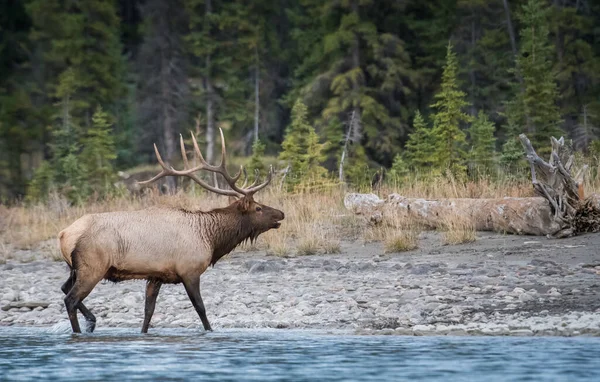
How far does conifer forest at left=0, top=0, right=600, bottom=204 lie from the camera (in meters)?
33.7

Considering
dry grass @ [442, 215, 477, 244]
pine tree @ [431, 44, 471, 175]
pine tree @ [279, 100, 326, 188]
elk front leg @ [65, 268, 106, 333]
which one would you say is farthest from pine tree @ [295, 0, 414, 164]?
elk front leg @ [65, 268, 106, 333]

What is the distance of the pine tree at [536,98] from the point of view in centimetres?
2461

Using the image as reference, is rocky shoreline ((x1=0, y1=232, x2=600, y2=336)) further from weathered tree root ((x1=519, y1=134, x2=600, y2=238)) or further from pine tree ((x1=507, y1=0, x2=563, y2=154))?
pine tree ((x1=507, y1=0, x2=563, y2=154))

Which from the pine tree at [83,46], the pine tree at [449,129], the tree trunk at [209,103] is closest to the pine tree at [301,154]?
the pine tree at [449,129]

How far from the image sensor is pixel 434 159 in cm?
2542

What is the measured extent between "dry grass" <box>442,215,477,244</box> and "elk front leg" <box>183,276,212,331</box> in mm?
5301

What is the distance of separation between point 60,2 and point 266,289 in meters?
34.4

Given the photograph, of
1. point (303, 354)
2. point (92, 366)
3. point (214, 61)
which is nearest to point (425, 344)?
point (303, 354)

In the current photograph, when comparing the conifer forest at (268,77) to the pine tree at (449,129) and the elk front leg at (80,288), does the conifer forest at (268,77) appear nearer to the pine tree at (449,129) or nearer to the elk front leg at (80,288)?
the pine tree at (449,129)

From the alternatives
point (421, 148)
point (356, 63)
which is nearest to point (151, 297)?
point (421, 148)

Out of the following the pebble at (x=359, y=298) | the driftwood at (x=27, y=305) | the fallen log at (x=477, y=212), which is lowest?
the driftwood at (x=27, y=305)

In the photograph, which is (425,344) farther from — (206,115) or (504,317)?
(206,115)

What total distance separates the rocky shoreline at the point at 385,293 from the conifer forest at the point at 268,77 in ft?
40.5

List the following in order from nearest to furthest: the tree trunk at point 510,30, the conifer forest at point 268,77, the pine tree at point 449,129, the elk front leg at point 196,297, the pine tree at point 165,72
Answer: the elk front leg at point 196,297
the pine tree at point 449,129
the conifer forest at point 268,77
the tree trunk at point 510,30
the pine tree at point 165,72
